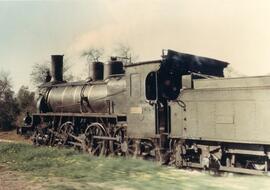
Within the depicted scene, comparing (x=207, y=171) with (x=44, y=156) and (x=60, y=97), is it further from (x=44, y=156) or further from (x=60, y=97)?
(x=60, y=97)

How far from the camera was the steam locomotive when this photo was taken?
33.8 feet

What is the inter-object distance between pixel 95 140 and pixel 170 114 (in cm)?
441

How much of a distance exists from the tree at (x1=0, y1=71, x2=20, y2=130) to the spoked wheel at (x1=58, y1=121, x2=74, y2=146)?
17016 millimetres

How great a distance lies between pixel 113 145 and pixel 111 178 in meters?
5.02

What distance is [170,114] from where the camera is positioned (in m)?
12.4

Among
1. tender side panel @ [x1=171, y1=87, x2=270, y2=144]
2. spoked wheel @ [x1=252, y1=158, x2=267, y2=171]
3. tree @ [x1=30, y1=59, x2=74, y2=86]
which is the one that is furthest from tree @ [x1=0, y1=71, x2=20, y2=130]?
spoked wheel @ [x1=252, y1=158, x2=267, y2=171]

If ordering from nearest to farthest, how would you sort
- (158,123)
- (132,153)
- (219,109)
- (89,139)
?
1. (219,109)
2. (158,123)
3. (132,153)
4. (89,139)

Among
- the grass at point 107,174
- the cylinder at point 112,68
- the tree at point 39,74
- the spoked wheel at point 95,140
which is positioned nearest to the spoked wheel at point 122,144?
the spoked wheel at point 95,140

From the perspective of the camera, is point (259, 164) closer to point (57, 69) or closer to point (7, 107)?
point (57, 69)

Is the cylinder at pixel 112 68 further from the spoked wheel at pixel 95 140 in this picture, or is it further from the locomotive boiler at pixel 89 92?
the spoked wheel at pixel 95 140

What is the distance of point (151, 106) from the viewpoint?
12867mm

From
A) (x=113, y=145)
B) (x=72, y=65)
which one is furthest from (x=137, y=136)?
(x=72, y=65)

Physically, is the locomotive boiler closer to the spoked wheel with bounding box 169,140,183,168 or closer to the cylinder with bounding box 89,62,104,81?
the cylinder with bounding box 89,62,104,81

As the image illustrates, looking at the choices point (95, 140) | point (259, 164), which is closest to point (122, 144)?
point (95, 140)
